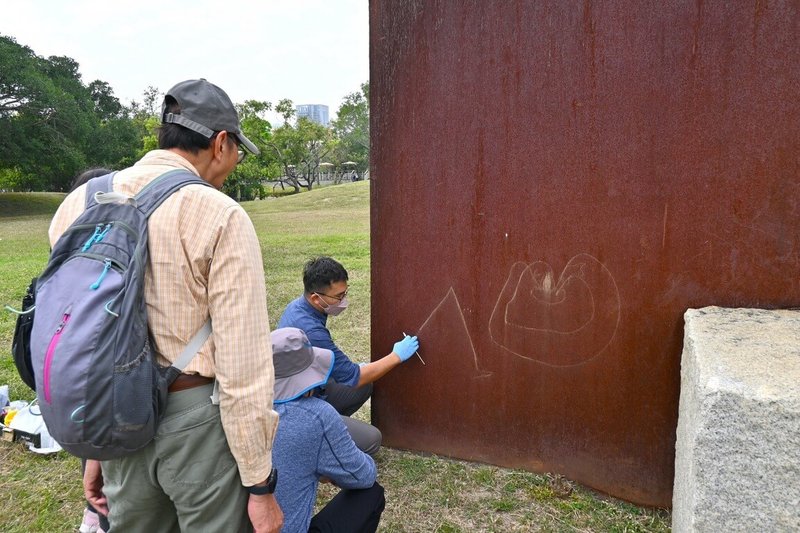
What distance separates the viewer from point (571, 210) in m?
2.72

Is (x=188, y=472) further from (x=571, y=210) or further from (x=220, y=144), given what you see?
(x=571, y=210)

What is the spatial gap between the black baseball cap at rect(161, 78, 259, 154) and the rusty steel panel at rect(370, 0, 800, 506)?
4.77 feet

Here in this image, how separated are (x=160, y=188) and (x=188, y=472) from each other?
72 cm

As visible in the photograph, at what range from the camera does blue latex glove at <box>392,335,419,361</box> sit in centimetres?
309

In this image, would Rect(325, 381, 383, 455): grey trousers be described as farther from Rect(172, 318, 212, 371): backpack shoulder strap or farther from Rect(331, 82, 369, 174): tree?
Rect(331, 82, 369, 174): tree

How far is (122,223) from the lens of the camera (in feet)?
4.83

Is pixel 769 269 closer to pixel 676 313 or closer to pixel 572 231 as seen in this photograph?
pixel 676 313

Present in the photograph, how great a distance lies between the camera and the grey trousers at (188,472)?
1.52 m

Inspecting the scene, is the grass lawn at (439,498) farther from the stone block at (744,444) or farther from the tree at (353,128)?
the tree at (353,128)

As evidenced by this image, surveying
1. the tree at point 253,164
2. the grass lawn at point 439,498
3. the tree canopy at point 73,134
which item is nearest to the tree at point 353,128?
the tree canopy at point 73,134

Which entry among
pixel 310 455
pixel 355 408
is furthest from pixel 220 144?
pixel 355 408

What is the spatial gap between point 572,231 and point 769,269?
0.77m

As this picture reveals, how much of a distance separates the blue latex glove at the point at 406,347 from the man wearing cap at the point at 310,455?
2.87ft

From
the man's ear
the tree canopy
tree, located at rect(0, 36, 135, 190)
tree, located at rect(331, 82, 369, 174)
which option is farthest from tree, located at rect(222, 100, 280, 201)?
the man's ear
